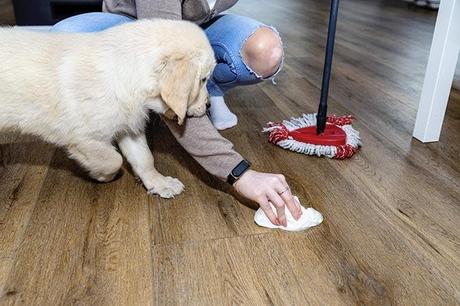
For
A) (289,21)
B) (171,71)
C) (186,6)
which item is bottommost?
(289,21)

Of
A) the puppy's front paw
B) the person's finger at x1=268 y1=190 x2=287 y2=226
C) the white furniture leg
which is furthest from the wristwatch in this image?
the white furniture leg

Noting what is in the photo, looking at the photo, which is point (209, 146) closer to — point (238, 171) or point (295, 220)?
point (238, 171)

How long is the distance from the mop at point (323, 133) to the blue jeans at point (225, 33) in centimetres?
25

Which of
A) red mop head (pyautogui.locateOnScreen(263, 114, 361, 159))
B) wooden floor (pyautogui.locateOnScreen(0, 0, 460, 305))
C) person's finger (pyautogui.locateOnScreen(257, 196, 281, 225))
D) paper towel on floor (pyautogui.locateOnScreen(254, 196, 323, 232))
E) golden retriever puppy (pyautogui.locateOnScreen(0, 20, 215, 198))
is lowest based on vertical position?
wooden floor (pyautogui.locateOnScreen(0, 0, 460, 305))

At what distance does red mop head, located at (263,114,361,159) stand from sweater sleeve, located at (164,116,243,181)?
45 cm

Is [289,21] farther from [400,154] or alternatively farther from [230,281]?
[230,281]

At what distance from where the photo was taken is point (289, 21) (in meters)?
4.65

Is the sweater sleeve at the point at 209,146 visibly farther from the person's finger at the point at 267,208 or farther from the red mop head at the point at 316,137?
the red mop head at the point at 316,137

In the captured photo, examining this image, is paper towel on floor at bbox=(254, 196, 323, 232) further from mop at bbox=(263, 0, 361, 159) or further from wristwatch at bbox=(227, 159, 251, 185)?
mop at bbox=(263, 0, 361, 159)

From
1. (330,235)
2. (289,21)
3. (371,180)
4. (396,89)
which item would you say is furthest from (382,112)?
(289,21)

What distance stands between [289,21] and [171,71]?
3.87 m

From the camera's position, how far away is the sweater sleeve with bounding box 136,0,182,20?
1222 mm

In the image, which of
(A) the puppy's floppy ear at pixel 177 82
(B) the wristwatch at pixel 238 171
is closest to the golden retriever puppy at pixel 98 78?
(A) the puppy's floppy ear at pixel 177 82

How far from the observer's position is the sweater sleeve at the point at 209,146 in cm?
124
